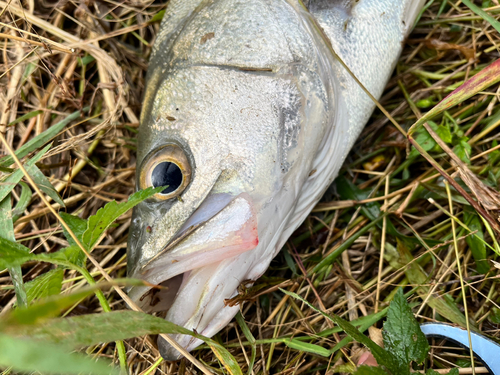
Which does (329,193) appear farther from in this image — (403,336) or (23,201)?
(23,201)

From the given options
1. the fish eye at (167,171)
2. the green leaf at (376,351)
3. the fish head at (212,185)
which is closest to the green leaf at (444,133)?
the fish head at (212,185)

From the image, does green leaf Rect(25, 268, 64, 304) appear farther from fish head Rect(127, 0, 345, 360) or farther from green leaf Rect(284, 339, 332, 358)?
green leaf Rect(284, 339, 332, 358)

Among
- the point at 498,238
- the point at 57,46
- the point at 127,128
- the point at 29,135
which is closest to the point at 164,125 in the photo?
the point at 127,128

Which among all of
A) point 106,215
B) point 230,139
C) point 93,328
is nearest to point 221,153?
point 230,139

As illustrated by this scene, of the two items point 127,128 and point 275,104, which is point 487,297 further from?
point 127,128

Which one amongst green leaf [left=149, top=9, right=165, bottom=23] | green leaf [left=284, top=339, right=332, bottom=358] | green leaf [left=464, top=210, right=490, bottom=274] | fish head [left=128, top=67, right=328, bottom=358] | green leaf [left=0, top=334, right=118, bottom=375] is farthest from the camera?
green leaf [left=149, top=9, right=165, bottom=23]

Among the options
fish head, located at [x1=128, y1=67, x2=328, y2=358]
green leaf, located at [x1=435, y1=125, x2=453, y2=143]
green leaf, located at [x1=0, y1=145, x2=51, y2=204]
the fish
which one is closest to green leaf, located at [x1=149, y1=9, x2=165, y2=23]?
the fish
